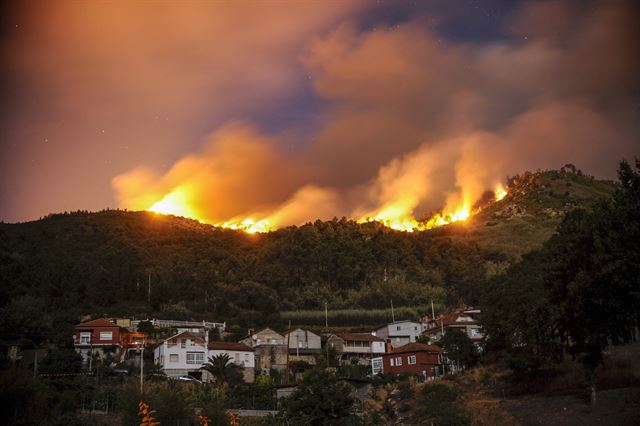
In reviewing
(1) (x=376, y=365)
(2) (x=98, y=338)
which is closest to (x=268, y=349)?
(1) (x=376, y=365)

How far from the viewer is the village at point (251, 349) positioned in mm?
66312

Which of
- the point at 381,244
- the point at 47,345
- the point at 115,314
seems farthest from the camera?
the point at 381,244

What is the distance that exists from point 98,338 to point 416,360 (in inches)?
1395

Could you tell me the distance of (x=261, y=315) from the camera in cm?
9244

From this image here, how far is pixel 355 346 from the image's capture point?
8188 cm

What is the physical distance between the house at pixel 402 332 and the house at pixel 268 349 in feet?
60.0

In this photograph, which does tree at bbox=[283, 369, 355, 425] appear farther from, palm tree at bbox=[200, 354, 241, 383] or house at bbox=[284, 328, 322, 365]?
house at bbox=[284, 328, 322, 365]

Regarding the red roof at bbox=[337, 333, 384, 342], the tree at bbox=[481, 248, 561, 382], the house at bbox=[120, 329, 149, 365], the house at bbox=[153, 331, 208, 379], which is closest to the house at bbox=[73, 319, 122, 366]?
the house at bbox=[120, 329, 149, 365]

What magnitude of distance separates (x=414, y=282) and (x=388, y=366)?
46143 millimetres

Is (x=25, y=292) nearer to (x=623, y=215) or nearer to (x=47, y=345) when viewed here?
(x=47, y=345)

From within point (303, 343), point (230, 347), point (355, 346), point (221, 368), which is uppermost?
point (303, 343)

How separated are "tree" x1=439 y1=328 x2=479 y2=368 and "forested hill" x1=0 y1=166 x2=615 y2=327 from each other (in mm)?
37147

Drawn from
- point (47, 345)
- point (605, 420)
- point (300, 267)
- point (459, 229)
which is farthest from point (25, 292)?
point (459, 229)

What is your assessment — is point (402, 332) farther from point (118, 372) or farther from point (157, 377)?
point (118, 372)
